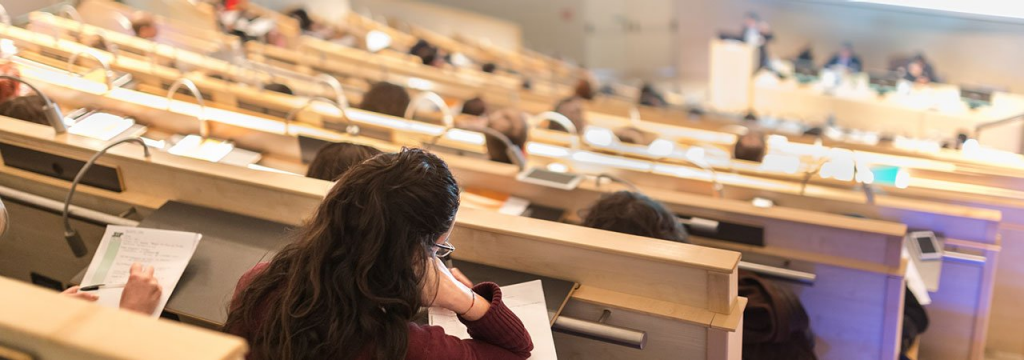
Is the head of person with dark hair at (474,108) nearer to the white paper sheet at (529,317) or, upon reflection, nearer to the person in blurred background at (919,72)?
the white paper sheet at (529,317)

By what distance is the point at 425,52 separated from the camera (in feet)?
29.6

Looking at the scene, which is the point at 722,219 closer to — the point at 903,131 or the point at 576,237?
the point at 576,237

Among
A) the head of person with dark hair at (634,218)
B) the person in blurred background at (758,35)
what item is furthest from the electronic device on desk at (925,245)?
the person in blurred background at (758,35)

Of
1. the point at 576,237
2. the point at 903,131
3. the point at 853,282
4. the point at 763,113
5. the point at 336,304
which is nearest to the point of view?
the point at 336,304

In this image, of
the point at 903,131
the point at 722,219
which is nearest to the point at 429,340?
the point at 722,219

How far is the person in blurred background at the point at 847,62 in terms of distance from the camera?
11.4 meters

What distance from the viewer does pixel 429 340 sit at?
208cm

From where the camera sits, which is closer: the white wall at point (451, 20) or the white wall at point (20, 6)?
the white wall at point (20, 6)

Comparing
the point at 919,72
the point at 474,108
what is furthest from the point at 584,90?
the point at 919,72

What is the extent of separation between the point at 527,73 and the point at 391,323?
910 centimetres

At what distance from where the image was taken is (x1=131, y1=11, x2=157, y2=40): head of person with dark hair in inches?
245

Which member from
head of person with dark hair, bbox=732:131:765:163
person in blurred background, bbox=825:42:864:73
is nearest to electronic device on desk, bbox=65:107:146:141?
head of person with dark hair, bbox=732:131:765:163

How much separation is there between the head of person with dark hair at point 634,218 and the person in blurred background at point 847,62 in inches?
362

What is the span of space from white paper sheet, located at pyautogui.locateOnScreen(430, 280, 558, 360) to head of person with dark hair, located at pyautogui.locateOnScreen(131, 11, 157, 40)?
4359 millimetres
